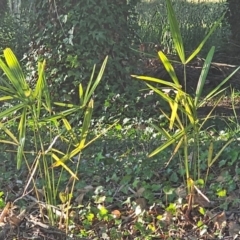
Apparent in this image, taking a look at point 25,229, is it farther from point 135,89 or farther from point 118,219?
point 135,89

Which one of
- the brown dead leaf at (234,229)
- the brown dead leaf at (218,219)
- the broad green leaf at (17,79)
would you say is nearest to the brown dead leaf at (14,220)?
the broad green leaf at (17,79)

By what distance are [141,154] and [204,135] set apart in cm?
80

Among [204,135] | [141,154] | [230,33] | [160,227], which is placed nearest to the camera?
[160,227]

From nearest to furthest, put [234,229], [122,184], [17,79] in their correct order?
[17,79]
[234,229]
[122,184]

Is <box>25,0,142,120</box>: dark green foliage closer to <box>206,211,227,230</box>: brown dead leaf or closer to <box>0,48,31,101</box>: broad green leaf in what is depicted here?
<box>206,211,227,230</box>: brown dead leaf

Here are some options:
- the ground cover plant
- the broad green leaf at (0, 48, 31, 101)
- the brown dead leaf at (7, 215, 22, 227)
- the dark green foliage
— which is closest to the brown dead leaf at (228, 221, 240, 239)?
the ground cover plant

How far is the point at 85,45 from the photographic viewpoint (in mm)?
7062

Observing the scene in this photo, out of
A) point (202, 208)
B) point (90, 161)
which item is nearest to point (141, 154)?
point (90, 161)

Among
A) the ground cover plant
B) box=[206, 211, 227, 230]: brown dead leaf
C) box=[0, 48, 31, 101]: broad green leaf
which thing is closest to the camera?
box=[0, 48, 31, 101]: broad green leaf

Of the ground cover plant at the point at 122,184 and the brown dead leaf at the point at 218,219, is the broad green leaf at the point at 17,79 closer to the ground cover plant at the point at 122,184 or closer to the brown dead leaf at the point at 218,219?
the ground cover plant at the point at 122,184

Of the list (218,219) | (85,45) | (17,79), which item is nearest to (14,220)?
(17,79)

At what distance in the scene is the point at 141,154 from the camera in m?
4.87

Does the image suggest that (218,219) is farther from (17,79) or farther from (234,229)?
(17,79)

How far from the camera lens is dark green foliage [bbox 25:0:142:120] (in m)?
7.02
